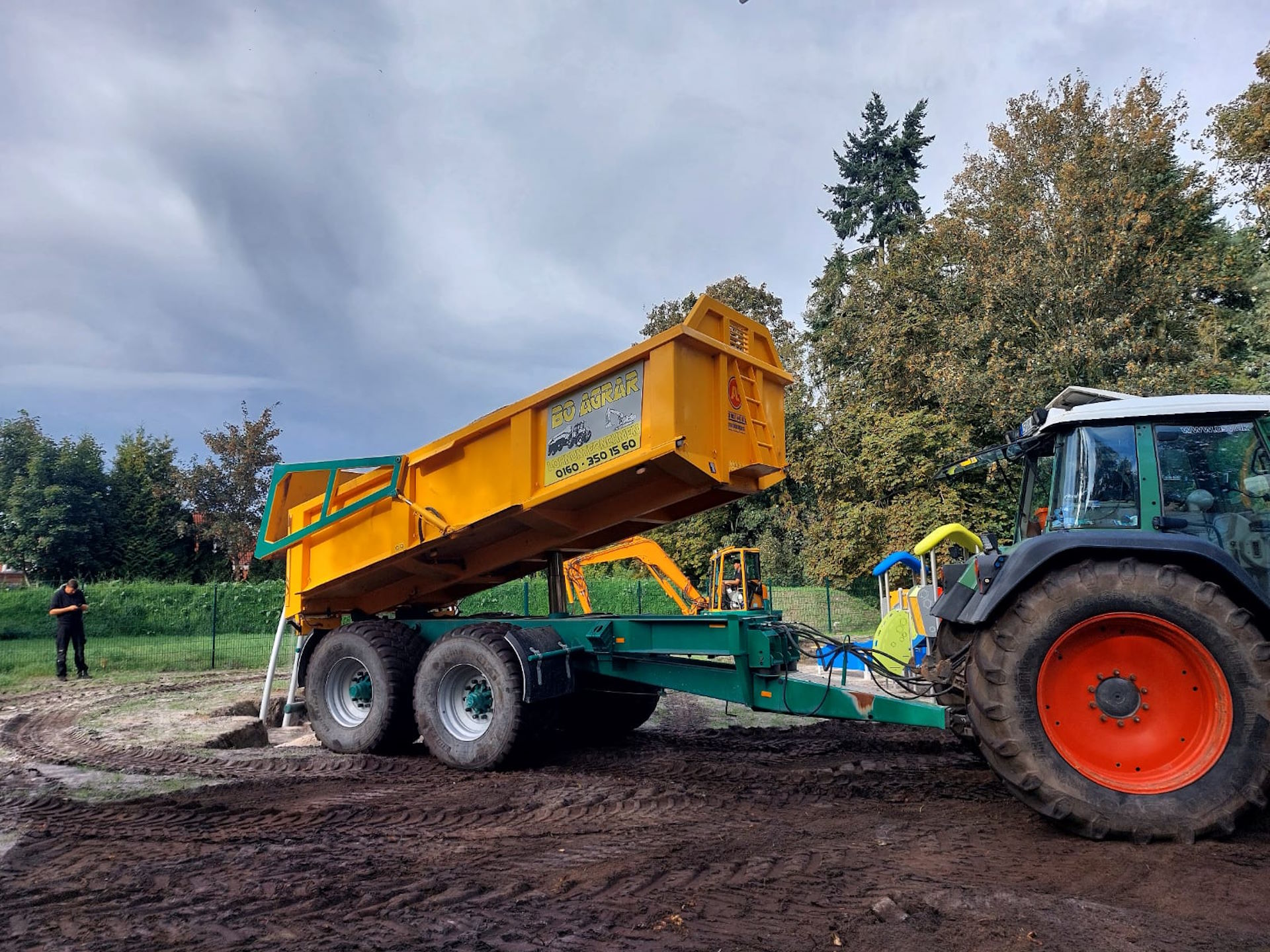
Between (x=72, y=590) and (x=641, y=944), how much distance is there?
1445 centimetres

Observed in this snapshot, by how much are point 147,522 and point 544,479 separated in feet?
120

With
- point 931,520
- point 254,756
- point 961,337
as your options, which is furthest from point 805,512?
point 254,756

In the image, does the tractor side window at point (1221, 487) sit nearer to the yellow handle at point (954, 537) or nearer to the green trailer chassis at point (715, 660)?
the green trailer chassis at point (715, 660)

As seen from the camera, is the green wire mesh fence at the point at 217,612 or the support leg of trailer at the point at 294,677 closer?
the support leg of trailer at the point at 294,677

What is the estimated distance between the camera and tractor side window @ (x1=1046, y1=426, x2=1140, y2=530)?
4711mm

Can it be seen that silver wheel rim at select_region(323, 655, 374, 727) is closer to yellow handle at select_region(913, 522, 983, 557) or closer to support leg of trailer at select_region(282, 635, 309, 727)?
support leg of trailer at select_region(282, 635, 309, 727)

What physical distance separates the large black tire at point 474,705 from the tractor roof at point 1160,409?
4.11m

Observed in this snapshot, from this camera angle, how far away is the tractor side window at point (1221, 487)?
14.9 ft

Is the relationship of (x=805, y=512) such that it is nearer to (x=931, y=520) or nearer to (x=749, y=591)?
(x=931, y=520)

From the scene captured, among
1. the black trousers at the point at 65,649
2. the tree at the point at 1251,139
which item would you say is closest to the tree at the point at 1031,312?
the tree at the point at 1251,139

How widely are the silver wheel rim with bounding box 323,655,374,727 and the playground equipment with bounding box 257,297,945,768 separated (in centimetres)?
2

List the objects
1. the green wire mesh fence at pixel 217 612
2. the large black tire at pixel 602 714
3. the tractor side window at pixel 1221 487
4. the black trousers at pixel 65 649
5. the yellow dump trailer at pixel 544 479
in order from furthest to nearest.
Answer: the green wire mesh fence at pixel 217 612, the black trousers at pixel 65 649, the large black tire at pixel 602 714, the yellow dump trailer at pixel 544 479, the tractor side window at pixel 1221 487

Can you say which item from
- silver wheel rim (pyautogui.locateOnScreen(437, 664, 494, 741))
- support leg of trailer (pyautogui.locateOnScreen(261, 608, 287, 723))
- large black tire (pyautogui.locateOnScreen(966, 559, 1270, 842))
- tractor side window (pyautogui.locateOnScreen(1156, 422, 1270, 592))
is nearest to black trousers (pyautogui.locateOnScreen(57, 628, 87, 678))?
support leg of trailer (pyautogui.locateOnScreen(261, 608, 287, 723))

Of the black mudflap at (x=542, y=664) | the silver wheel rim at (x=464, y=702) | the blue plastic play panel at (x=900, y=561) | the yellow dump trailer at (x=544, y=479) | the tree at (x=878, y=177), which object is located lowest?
the silver wheel rim at (x=464, y=702)
